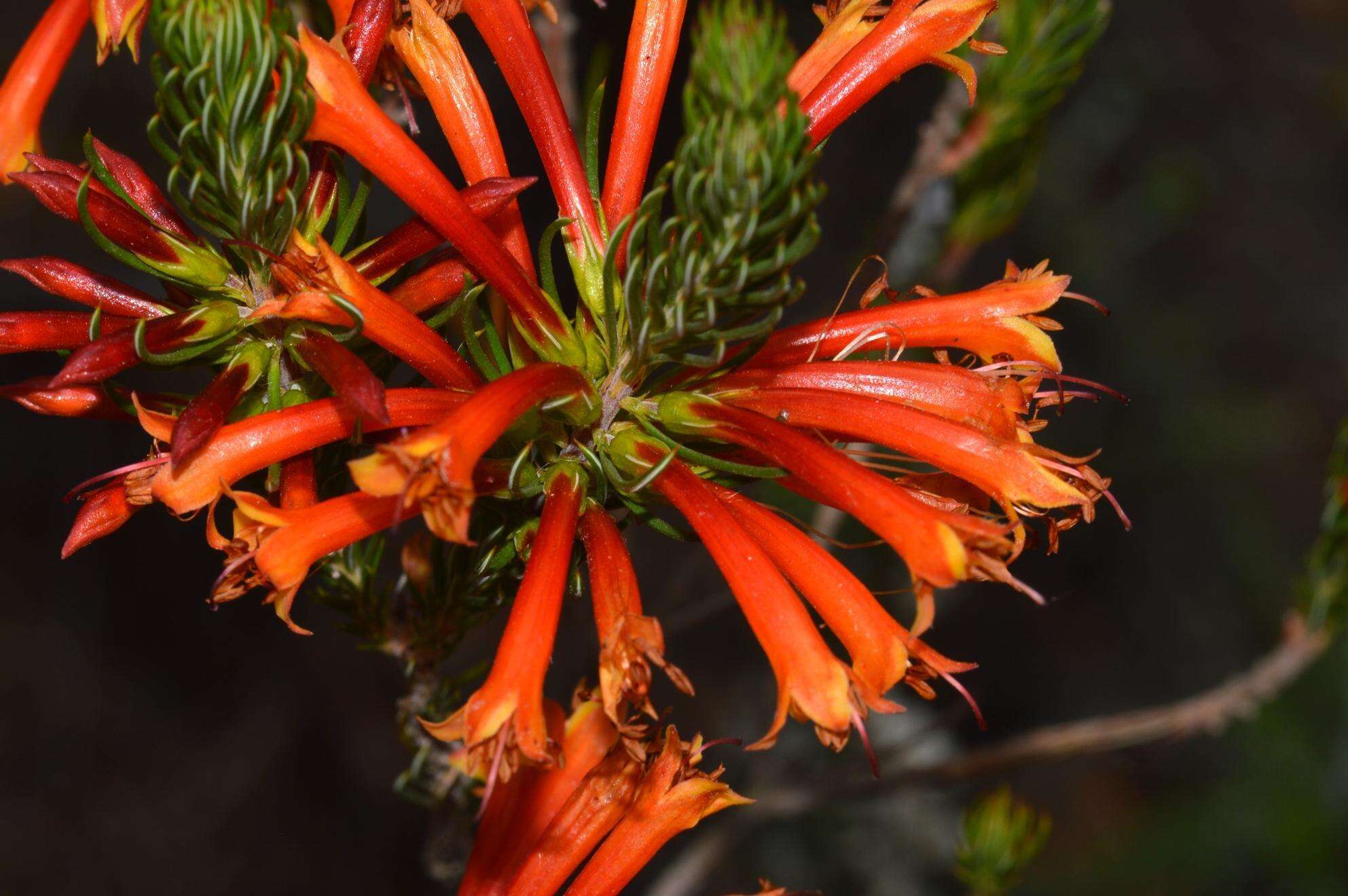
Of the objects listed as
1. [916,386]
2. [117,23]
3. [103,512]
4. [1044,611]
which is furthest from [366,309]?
[1044,611]

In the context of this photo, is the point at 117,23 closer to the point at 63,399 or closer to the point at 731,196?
the point at 63,399

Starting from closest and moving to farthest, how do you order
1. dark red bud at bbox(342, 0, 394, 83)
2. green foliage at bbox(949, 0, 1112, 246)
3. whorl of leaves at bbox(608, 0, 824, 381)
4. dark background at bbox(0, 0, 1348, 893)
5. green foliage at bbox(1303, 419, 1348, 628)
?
whorl of leaves at bbox(608, 0, 824, 381) < dark red bud at bbox(342, 0, 394, 83) < green foliage at bbox(949, 0, 1112, 246) < green foliage at bbox(1303, 419, 1348, 628) < dark background at bbox(0, 0, 1348, 893)

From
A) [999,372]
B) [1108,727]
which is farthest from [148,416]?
[1108,727]

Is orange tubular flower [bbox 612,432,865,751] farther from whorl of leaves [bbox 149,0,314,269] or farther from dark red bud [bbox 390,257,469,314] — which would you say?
whorl of leaves [bbox 149,0,314,269]

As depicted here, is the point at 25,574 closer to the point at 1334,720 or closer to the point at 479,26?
the point at 479,26

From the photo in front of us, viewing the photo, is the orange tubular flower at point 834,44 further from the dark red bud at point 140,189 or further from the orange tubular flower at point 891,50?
the dark red bud at point 140,189

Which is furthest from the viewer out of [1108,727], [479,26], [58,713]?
[58,713]

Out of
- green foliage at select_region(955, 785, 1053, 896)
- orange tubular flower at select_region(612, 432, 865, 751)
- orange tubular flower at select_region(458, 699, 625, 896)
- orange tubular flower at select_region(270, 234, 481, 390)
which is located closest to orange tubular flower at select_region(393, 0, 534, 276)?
orange tubular flower at select_region(270, 234, 481, 390)
